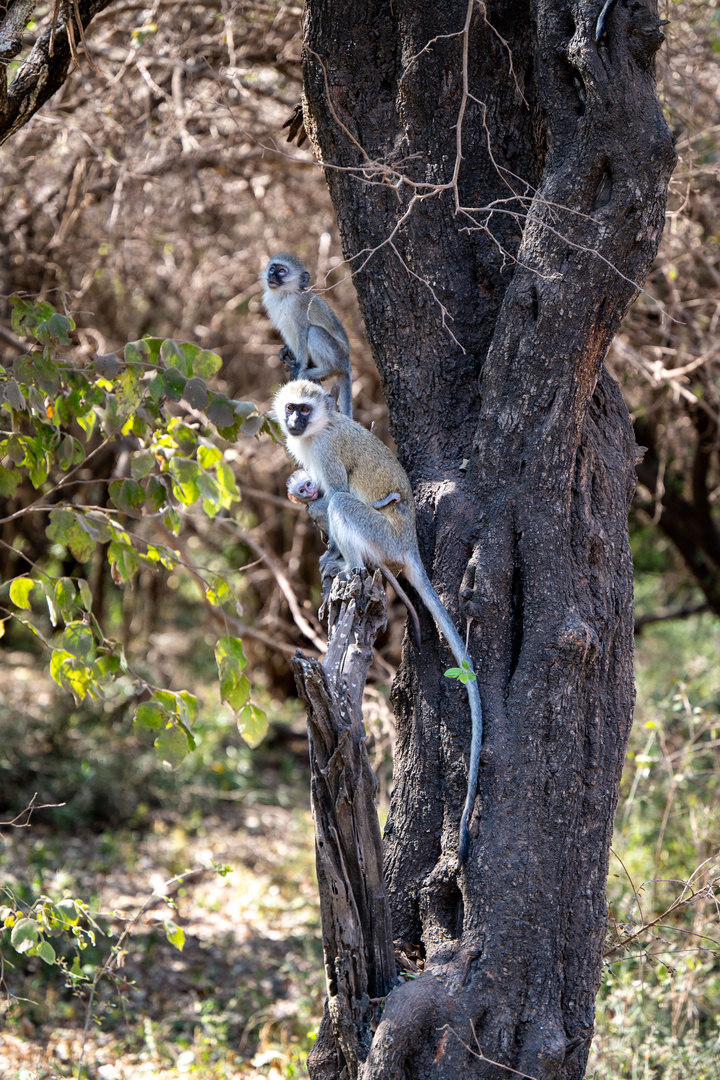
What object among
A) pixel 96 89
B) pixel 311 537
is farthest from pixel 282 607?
pixel 96 89

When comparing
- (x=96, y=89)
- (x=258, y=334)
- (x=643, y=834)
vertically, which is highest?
(x=96, y=89)

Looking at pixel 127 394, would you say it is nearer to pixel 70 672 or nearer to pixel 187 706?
pixel 70 672

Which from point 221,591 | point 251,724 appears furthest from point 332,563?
point 251,724

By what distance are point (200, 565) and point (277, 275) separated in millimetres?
3102

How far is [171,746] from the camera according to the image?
3219 millimetres

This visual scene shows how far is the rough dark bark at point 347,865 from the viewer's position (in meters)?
2.61

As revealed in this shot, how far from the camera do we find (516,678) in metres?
2.80

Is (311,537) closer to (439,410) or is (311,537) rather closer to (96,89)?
(96,89)

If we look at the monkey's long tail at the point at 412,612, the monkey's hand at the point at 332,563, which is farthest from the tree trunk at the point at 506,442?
the monkey's hand at the point at 332,563

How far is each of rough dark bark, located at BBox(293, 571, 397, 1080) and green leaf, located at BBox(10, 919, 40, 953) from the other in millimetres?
917

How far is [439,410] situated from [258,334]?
616 centimetres

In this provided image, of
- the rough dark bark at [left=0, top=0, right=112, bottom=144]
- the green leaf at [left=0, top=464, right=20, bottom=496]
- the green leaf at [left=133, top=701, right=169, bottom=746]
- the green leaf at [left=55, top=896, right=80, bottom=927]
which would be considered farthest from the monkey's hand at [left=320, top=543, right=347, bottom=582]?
the rough dark bark at [left=0, top=0, right=112, bottom=144]

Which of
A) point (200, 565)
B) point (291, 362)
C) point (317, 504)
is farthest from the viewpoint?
point (200, 565)

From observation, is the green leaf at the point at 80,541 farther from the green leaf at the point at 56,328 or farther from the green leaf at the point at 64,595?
the green leaf at the point at 56,328
